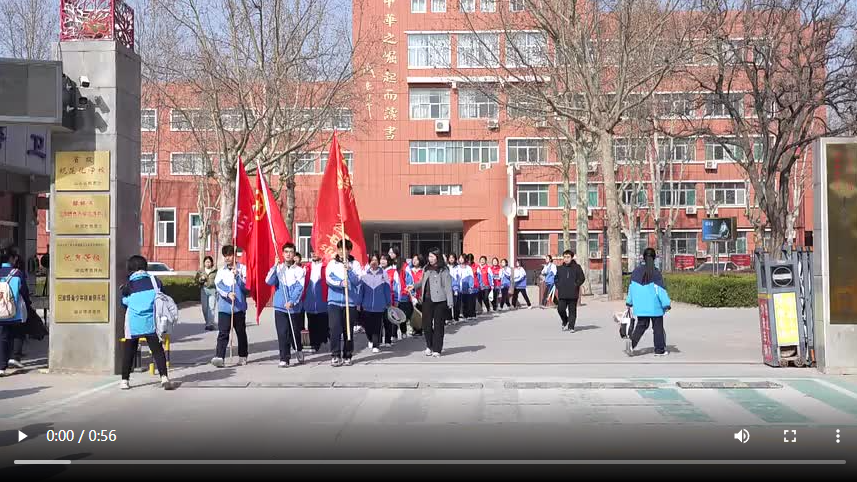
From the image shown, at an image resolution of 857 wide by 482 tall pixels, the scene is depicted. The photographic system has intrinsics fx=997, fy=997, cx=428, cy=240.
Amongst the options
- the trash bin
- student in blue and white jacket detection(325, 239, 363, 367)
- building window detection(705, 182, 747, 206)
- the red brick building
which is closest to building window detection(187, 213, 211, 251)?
the red brick building

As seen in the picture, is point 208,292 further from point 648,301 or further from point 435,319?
point 648,301

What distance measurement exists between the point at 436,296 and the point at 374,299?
4.12 feet

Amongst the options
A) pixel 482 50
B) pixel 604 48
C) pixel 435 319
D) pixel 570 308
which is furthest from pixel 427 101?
pixel 435 319

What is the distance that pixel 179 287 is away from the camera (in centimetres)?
3425

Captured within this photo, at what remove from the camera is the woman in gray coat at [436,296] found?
16.1 m

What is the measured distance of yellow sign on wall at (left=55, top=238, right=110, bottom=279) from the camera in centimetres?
1368

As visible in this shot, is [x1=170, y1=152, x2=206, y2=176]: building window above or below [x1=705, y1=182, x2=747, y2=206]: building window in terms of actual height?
above

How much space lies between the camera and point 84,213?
1371 centimetres

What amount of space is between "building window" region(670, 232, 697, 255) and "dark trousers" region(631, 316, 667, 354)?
48.9m

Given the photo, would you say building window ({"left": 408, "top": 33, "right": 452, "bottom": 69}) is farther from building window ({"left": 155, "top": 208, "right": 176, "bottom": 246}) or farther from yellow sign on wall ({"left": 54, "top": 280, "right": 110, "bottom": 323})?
yellow sign on wall ({"left": 54, "top": 280, "right": 110, "bottom": 323})

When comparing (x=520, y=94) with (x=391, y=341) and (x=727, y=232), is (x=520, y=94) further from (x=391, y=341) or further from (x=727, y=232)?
(x=391, y=341)

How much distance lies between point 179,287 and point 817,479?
29.6 meters

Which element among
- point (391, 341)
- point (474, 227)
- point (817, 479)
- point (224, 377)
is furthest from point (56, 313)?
point (474, 227)

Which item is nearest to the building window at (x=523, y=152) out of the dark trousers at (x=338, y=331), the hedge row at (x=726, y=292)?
the hedge row at (x=726, y=292)
